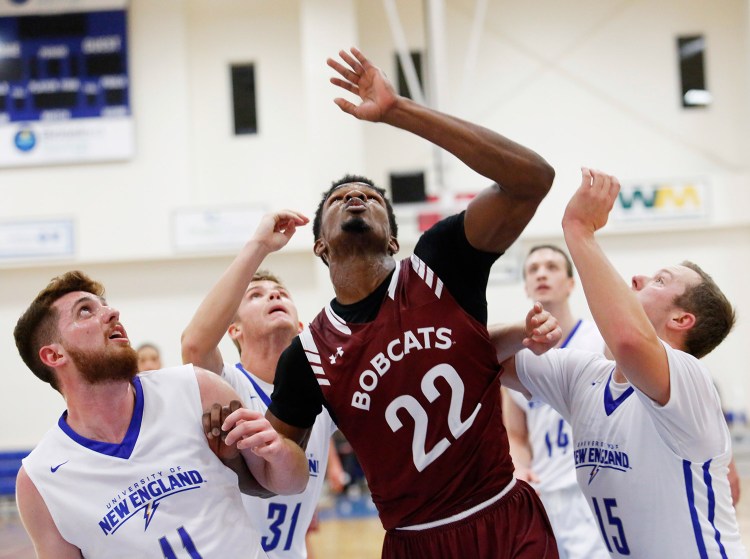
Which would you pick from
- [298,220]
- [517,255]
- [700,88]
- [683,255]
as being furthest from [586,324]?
[700,88]

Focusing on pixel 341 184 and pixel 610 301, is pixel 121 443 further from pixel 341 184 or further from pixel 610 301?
pixel 610 301

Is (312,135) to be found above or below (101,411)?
above

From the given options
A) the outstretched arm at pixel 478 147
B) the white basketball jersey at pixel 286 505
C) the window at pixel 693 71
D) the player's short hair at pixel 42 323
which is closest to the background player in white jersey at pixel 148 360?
the white basketball jersey at pixel 286 505

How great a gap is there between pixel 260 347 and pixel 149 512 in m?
1.44

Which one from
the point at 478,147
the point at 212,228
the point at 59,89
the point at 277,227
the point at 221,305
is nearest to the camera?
the point at 478,147

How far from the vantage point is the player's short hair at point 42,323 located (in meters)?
3.26

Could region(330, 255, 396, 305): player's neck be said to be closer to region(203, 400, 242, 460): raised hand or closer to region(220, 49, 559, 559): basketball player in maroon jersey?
region(220, 49, 559, 559): basketball player in maroon jersey

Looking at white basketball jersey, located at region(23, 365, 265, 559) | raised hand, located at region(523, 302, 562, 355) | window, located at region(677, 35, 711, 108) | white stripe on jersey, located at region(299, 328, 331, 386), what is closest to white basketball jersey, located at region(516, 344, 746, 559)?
raised hand, located at region(523, 302, 562, 355)

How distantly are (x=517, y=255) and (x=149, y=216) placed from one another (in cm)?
646

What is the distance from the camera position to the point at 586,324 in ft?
18.2

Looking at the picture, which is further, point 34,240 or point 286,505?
point 34,240

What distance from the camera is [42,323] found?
3.27m

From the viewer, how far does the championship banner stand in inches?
582

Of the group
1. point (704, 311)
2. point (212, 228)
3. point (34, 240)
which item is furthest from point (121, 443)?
point (34, 240)
